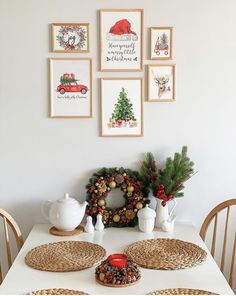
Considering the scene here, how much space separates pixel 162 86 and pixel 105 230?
0.83 m

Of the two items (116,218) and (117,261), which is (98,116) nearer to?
(116,218)

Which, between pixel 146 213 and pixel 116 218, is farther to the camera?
pixel 116 218

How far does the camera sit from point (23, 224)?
8.63 feet

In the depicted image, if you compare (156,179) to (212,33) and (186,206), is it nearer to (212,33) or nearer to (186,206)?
(186,206)

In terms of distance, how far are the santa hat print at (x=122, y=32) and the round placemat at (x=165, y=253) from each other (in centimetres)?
108

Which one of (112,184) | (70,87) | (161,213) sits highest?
(70,87)

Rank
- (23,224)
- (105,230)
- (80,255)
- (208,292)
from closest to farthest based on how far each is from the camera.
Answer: (208,292)
(80,255)
(105,230)
(23,224)

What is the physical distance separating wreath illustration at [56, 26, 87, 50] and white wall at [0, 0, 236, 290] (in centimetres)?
5

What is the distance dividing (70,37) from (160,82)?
541 mm

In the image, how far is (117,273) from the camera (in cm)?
179

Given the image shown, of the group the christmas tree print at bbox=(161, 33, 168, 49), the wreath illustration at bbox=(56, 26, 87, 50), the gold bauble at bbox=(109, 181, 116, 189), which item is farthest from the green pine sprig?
the wreath illustration at bbox=(56, 26, 87, 50)

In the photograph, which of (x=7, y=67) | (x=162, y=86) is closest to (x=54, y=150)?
(x=7, y=67)

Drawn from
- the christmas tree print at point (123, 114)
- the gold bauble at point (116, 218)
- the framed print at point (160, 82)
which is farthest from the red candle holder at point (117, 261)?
the framed print at point (160, 82)

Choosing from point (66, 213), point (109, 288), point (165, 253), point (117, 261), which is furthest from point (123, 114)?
point (109, 288)
